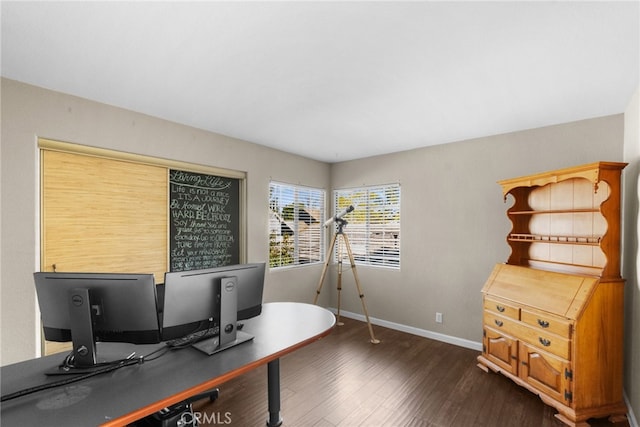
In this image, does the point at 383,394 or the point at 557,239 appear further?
the point at 557,239

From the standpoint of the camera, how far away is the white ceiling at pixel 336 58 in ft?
4.58

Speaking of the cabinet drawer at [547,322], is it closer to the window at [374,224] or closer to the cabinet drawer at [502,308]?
the cabinet drawer at [502,308]

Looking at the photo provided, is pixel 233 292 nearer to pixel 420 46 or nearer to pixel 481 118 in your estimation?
pixel 420 46

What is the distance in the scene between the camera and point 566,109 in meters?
2.51

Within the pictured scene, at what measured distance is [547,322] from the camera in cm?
230

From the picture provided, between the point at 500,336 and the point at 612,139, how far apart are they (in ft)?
6.77

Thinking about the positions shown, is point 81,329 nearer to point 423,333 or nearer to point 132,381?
point 132,381

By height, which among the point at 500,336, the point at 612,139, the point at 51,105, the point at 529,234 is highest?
the point at 51,105

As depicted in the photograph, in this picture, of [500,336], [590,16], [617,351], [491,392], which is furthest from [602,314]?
[590,16]

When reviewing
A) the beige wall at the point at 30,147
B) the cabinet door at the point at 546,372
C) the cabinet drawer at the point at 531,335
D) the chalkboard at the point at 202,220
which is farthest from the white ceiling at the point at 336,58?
the cabinet door at the point at 546,372

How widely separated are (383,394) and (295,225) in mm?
2459

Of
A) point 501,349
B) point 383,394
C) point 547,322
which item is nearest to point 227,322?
point 383,394

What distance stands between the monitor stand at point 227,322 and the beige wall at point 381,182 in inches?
62.5

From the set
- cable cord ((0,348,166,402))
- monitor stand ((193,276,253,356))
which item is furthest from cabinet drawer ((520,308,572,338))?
cable cord ((0,348,166,402))
